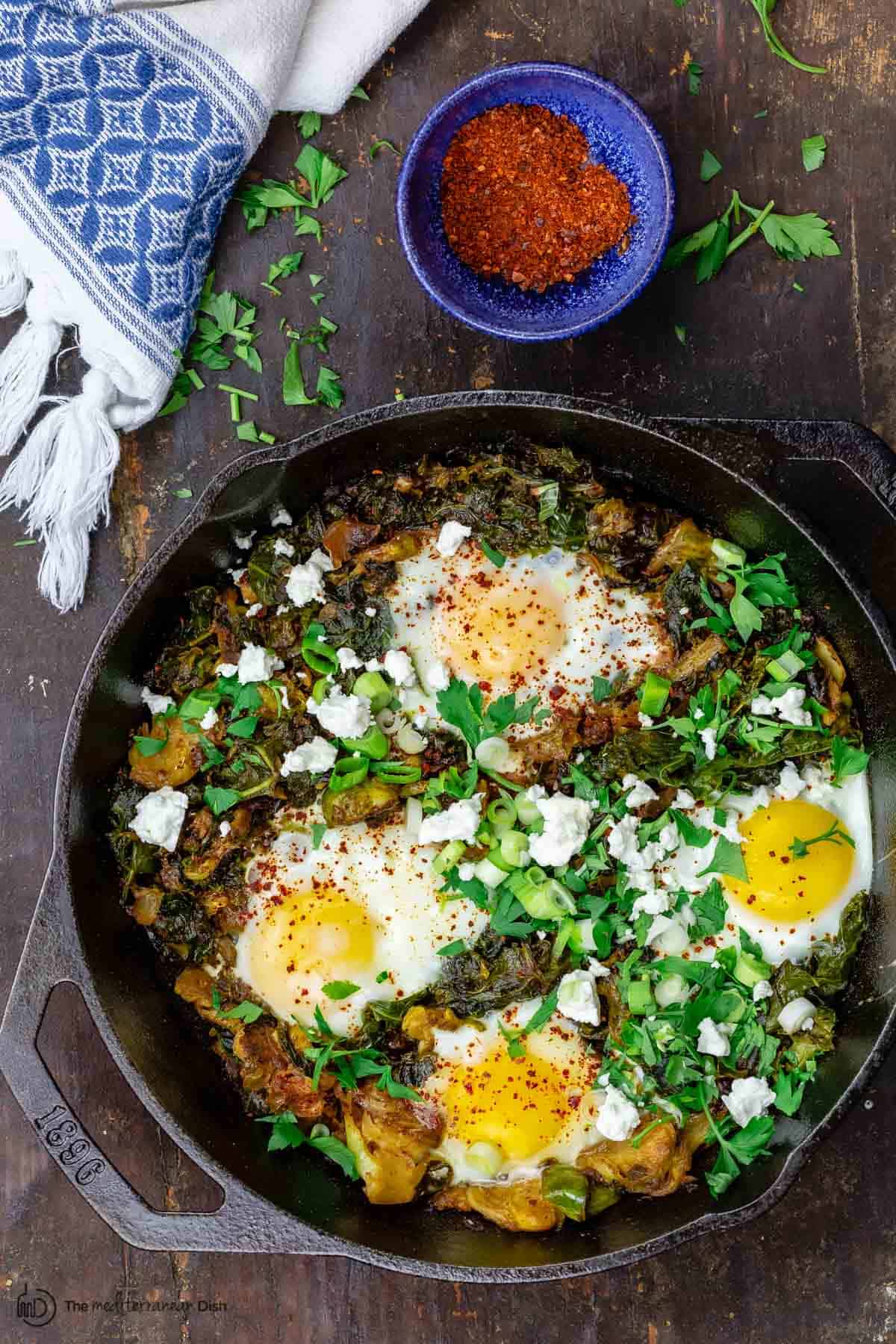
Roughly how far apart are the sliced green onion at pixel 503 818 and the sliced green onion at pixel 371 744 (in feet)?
0.90

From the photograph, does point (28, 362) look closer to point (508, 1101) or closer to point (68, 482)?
point (68, 482)

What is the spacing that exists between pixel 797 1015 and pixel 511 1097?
0.94 metres

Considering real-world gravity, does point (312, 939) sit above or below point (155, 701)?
below

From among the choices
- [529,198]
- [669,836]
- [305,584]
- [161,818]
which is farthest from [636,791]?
[529,198]

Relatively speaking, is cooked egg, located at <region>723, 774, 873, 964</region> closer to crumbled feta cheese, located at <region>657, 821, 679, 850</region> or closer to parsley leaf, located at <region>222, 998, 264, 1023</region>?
crumbled feta cheese, located at <region>657, 821, 679, 850</region>

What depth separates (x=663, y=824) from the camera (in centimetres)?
334

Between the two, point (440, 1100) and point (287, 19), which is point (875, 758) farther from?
point (287, 19)

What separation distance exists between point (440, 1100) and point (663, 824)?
115 centimetres

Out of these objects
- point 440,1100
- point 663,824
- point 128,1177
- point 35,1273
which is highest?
point 663,824

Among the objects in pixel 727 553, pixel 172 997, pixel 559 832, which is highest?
pixel 727 553

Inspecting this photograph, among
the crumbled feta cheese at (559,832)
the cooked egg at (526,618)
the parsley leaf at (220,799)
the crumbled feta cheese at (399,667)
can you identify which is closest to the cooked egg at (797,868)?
the crumbled feta cheese at (559,832)

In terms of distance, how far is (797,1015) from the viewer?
11.0ft

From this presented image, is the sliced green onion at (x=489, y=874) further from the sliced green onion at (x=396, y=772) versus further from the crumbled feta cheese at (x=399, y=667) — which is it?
the crumbled feta cheese at (x=399, y=667)

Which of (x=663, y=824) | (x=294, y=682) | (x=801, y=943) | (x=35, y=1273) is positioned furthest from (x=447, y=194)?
(x=35, y=1273)
